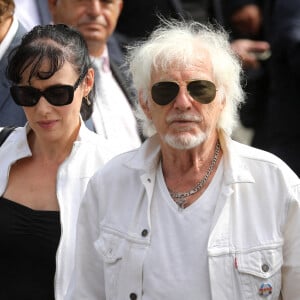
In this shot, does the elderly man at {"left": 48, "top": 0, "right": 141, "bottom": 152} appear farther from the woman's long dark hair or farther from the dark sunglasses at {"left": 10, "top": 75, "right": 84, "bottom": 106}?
the dark sunglasses at {"left": 10, "top": 75, "right": 84, "bottom": 106}

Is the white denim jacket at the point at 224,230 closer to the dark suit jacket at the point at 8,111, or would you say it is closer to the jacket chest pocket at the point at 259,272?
the jacket chest pocket at the point at 259,272

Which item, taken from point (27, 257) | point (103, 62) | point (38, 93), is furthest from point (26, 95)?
point (103, 62)

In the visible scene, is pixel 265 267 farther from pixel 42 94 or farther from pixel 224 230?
pixel 42 94

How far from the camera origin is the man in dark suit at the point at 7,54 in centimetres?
447

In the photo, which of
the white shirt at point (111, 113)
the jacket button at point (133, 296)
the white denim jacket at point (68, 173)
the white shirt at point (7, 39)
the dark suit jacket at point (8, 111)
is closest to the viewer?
the jacket button at point (133, 296)

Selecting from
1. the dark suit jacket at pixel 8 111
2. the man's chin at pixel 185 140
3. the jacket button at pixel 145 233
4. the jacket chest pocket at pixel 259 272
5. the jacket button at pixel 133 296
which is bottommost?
the jacket button at pixel 133 296

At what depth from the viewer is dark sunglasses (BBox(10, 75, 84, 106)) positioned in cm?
386

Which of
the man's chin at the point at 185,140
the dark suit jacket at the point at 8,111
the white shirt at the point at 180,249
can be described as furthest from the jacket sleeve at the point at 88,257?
the dark suit jacket at the point at 8,111

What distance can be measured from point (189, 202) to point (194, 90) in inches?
16.2

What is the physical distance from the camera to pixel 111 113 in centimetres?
498

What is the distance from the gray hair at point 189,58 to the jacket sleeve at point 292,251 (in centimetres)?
45

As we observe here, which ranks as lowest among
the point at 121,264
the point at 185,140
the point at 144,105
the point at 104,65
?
the point at 121,264

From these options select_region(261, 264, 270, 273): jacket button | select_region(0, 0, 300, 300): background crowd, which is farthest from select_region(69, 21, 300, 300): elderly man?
select_region(0, 0, 300, 300): background crowd

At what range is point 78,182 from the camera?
12.9 feet
